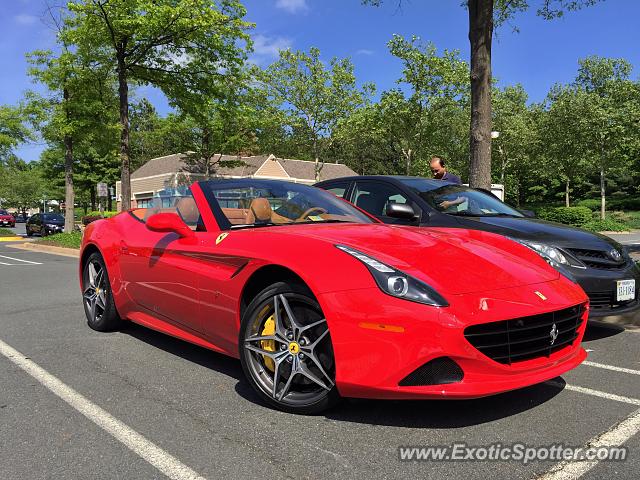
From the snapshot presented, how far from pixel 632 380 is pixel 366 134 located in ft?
102

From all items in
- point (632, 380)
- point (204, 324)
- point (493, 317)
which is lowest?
point (632, 380)

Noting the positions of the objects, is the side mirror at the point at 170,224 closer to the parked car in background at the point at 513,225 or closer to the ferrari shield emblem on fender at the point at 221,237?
the ferrari shield emblem on fender at the point at 221,237

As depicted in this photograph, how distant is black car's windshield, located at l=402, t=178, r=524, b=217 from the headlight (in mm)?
2985

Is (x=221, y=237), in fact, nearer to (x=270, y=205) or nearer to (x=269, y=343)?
(x=270, y=205)

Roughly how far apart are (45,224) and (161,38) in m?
19.3

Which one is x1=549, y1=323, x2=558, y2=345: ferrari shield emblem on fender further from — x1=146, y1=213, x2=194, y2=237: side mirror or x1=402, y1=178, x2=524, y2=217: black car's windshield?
x1=402, y1=178, x2=524, y2=217: black car's windshield

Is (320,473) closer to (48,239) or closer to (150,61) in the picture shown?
(150,61)

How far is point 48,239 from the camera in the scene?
20.0m

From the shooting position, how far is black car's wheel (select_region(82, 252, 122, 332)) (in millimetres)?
4805

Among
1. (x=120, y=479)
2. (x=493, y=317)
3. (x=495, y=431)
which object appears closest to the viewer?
(x=120, y=479)

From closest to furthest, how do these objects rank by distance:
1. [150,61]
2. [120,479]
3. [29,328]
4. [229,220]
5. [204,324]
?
[120,479] → [204,324] → [229,220] → [29,328] → [150,61]

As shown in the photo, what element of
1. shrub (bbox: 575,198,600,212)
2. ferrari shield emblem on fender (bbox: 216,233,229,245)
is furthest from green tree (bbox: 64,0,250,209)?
shrub (bbox: 575,198,600,212)

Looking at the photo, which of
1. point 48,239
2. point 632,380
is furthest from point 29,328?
point 48,239

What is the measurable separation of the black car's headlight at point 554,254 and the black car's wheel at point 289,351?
2602mm
